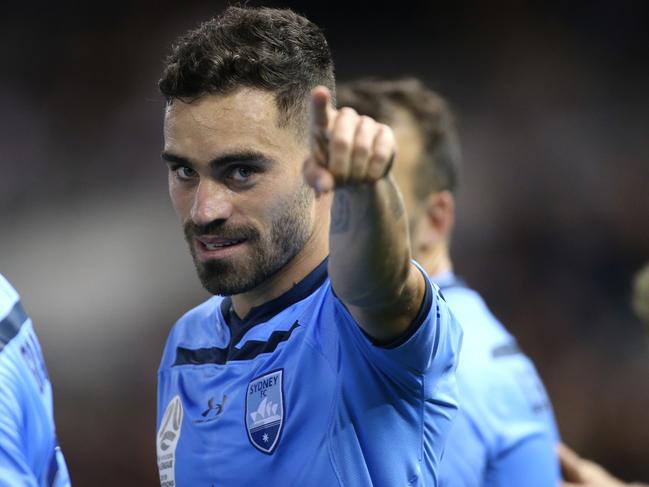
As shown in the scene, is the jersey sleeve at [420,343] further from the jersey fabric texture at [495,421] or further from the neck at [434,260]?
the neck at [434,260]

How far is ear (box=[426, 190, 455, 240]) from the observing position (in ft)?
11.5

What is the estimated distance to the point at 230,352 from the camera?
6.88 ft

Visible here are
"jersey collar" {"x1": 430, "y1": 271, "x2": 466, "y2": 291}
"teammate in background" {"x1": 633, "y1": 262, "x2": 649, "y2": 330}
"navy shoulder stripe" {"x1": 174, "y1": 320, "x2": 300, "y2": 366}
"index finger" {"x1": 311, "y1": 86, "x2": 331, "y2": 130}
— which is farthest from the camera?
"jersey collar" {"x1": 430, "y1": 271, "x2": 466, "y2": 291}

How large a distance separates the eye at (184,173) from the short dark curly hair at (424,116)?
5.49 ft

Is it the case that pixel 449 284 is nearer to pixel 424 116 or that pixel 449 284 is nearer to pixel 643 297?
pixel 643 297

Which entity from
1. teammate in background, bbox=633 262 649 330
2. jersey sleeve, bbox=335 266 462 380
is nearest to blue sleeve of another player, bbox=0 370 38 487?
jersey sleeve, bbox=335 266 462 380

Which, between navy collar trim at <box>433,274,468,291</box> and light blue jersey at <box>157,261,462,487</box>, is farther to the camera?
navy collar trim at <box>433,274,468,291</box>

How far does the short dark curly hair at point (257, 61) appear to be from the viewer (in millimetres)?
1923

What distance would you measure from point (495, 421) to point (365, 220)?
1.49 metres

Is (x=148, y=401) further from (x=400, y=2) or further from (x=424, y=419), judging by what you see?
(x=424, y=419)

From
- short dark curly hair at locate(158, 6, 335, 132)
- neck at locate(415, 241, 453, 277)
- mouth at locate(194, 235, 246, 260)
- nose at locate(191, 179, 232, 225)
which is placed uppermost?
short dark curly hair at locate(158, 6, 335, 132)

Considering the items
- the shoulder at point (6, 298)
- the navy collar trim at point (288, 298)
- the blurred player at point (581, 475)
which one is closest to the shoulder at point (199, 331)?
the navy collar trim at point (288, 298)

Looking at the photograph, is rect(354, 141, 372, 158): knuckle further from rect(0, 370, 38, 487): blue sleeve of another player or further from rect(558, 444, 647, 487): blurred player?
rect(558, 444, 647, 487): blurred player

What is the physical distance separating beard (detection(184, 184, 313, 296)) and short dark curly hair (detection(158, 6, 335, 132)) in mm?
174
